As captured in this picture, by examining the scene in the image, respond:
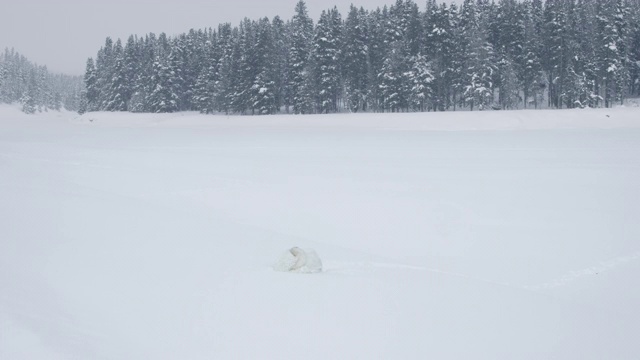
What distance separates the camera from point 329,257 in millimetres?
7680

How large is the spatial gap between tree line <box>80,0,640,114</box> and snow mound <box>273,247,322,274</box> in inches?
1340

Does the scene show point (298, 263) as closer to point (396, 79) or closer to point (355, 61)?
point (396, 79)

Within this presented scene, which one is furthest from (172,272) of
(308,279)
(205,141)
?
(205,141)

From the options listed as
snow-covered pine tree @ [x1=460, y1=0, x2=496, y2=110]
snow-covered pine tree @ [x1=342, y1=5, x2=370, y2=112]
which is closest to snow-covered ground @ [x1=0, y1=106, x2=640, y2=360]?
snow-covered pine tree @ [x1=460, y1=0, x2=496, y2=110]

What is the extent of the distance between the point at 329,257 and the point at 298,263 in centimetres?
122

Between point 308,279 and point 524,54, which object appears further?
point 524,54

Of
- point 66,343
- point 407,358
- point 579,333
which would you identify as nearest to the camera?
point 66,343

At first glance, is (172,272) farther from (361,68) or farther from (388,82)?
(361,68)

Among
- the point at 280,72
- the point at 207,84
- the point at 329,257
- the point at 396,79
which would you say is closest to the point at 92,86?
the point at 207,84

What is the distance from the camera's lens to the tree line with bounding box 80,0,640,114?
40031 mm

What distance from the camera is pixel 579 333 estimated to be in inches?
211

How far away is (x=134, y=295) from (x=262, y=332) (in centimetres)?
159

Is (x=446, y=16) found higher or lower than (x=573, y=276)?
higher

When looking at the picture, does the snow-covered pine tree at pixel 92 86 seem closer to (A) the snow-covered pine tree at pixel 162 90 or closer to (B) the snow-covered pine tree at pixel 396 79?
(A) the snow-covered pine tree at pixel 162 90
